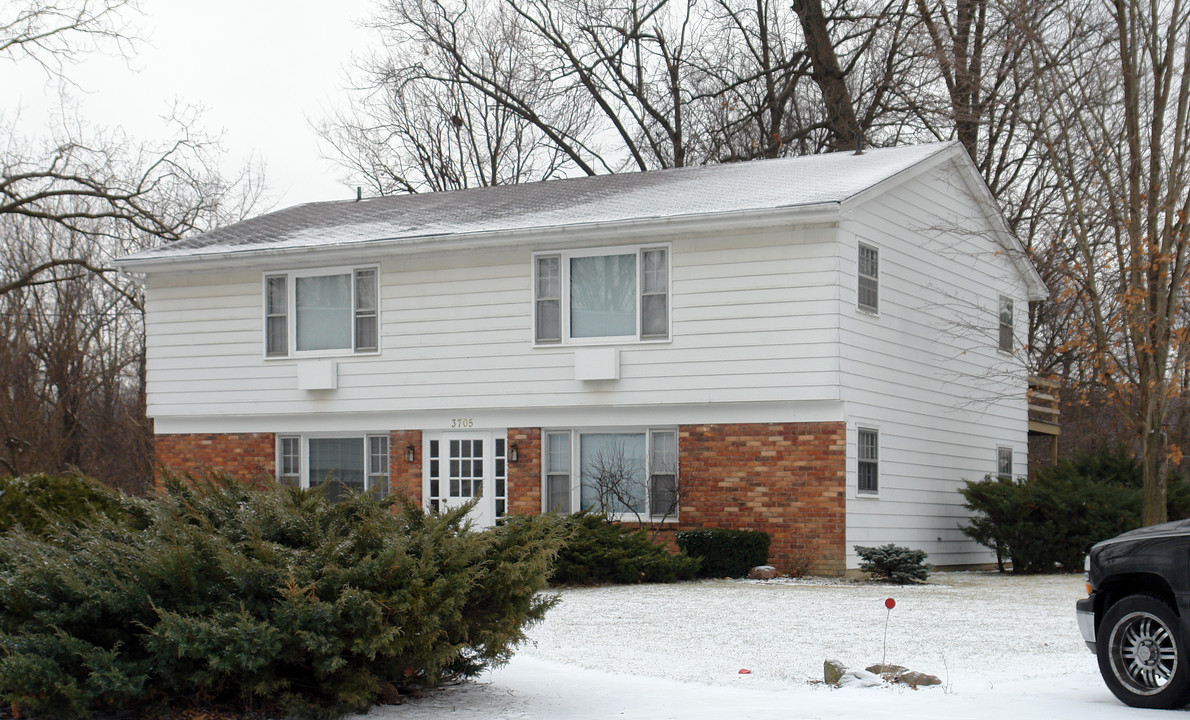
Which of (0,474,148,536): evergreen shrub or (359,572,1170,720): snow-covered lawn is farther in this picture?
(0,474,148,536): evergreen shrub

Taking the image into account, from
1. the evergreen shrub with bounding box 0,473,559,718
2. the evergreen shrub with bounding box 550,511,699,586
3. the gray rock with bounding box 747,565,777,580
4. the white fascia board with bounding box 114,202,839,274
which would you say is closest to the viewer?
the evergreen shrub with bounding box 0,473,559,718

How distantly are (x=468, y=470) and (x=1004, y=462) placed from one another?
1016 cm

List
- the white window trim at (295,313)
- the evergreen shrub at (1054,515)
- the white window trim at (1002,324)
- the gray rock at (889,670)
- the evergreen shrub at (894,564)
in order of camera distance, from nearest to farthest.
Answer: the gray rock at (889,670) → the evergreen shrub at (894,564) → the evergreen shrub at (1054,515) → the white window trim at (295,313) → the white window trim at (1002,324)

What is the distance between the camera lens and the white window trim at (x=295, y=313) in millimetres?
21531

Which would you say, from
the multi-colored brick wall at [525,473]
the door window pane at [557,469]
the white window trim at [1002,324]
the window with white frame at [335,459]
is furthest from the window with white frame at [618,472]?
the white window trim at [1002,324]

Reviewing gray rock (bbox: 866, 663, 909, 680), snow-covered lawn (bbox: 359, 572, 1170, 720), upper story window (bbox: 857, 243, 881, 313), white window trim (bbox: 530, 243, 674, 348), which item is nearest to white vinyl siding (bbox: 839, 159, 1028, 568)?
upper story window (bbox: 857, 243, 881, 313)

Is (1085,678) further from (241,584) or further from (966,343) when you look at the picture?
(966,343)

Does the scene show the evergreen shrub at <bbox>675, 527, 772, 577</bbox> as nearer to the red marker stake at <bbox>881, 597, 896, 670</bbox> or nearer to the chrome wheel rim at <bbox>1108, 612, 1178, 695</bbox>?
the red marker stake at <bbox>881, 597, 896, 670</bbox>

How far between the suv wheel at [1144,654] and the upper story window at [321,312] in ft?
48.7

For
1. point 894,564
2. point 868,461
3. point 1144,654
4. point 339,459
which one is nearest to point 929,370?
point 868,461

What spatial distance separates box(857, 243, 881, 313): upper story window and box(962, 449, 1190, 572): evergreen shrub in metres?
3.49

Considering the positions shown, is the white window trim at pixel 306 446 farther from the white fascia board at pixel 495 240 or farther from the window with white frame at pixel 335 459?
the white fascia board at pixel 495 240

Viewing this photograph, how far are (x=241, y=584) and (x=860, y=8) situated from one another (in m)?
28.0

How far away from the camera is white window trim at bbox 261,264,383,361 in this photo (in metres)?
21.5
